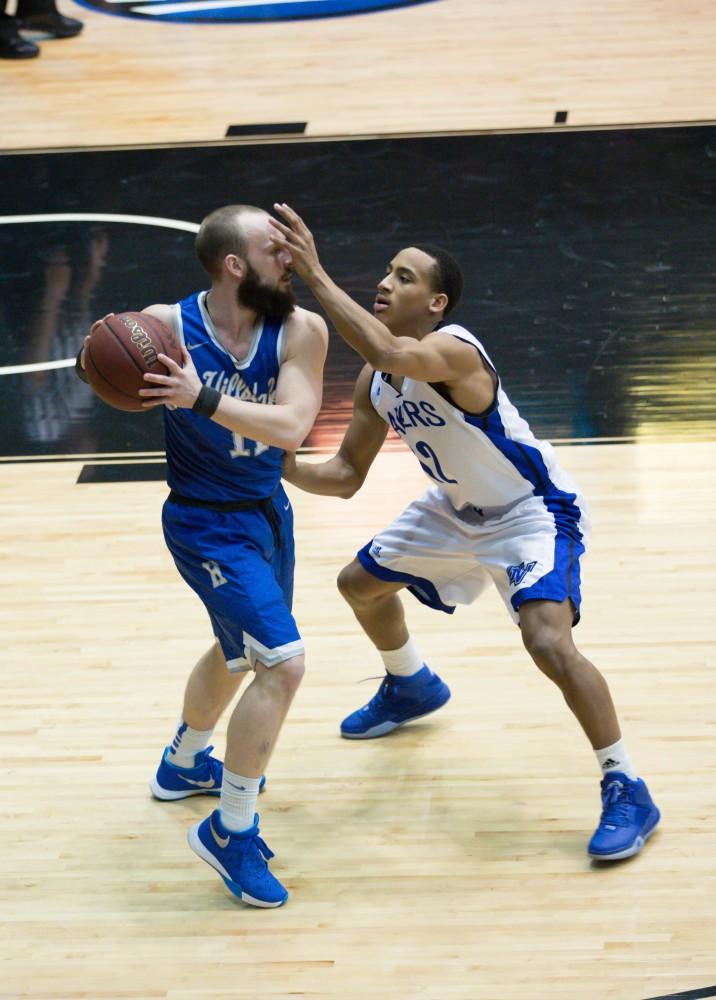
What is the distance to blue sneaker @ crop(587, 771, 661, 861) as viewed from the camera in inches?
175

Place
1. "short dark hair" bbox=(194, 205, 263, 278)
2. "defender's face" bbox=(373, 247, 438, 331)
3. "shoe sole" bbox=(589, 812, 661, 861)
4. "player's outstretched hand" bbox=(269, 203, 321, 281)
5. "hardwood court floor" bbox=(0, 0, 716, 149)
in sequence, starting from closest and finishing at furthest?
"player's outstretched hand" bbox=(269, 203, 321, 281), "short dark hair" bbox=(194, 205, 263, 278), "shoe sole" bbox=(589, 812, 661, 861), "defender's face" bbox=(373, 247, 438, 331), "hardwood court floor" bbox=(0, 0, 716, 149)

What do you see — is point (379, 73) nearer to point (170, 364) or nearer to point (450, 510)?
point (450, 510)

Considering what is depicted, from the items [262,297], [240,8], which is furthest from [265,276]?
[240,8]

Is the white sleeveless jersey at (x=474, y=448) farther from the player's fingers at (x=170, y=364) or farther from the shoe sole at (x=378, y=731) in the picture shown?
the player's fingers at (x=170, y=364)

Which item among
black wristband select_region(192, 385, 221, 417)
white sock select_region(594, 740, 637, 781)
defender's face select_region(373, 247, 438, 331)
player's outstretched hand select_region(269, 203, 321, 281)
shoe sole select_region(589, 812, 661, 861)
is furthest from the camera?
defender's face select_region(373, 247, 438, 331)

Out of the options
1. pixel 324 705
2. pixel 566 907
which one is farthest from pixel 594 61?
pixel 566 907

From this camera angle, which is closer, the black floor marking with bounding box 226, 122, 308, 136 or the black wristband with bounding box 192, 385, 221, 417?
the black wristband with bounding box 192, 385, 221, 417

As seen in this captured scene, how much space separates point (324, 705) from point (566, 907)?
1.44m

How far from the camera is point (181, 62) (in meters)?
13.4

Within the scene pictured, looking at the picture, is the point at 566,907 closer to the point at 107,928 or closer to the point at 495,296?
the point at 107,928

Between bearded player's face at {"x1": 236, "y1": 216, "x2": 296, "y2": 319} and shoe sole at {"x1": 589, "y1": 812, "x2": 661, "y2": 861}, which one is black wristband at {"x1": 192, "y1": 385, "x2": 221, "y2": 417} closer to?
bearded player's face at {"x1": 236, "y1": 216, "x2": 296, "y2": 319}

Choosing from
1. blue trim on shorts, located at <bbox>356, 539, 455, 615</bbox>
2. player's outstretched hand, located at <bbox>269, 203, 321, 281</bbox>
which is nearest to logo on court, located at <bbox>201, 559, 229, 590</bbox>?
blue trim on shorts, located at <bbox>356, 539, 455, 615</bbox>

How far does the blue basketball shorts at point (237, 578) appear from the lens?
4.32 m

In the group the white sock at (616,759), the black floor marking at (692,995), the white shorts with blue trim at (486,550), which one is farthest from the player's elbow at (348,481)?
the black floor marking at (692,995)
